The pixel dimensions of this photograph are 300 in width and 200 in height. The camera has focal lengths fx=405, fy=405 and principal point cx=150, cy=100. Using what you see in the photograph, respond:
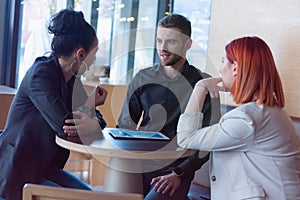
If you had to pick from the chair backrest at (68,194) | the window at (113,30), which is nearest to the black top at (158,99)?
the chair backrest at (68,194)

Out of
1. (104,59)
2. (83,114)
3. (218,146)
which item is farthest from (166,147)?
(104,59)

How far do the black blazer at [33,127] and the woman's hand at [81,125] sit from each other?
3 centimetres

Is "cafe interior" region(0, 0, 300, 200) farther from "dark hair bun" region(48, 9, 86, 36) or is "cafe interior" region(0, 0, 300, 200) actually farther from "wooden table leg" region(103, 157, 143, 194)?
"dark hair bun" region(48, 9, 86, 36)

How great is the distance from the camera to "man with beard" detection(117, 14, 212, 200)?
6.91ft

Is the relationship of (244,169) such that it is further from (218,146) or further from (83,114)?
(83,114)

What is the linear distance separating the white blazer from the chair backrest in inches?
20.2

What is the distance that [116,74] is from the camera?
4492 mm

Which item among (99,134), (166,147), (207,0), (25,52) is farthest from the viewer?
(25,52)

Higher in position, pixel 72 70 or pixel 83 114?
pixel 72 70

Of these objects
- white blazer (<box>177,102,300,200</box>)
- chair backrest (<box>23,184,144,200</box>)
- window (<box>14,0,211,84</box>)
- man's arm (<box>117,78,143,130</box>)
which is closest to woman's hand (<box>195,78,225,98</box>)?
white blazer (<box>177,102,300,200</box>)

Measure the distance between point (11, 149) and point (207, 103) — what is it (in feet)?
3.15

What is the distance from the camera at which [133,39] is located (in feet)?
14.2

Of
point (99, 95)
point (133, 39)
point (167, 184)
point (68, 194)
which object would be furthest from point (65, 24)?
point (133, 39)

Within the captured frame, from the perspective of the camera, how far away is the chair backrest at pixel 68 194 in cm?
110
